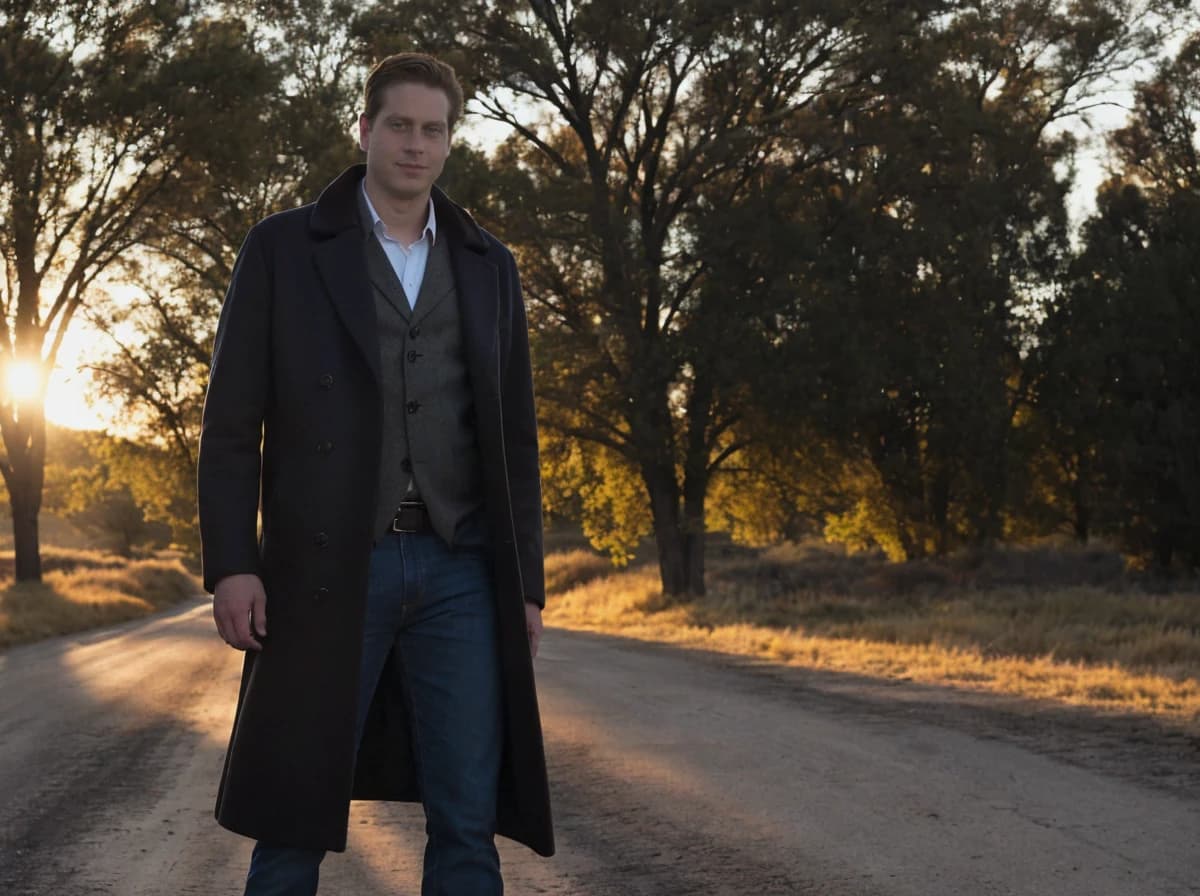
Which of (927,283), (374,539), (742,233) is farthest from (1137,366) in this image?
(374,539)

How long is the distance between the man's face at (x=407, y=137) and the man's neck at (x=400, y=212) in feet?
0.06

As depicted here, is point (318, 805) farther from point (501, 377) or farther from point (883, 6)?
point (883, 6)

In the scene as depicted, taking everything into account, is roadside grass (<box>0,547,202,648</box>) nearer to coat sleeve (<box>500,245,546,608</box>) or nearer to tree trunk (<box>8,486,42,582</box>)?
tree trunk (<box>8,486,42,582</box>)

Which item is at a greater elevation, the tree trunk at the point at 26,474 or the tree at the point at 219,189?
the tree at the point at 219,189

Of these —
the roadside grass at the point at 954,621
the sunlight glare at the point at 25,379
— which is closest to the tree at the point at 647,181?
the roadside grass at the point at 954,621

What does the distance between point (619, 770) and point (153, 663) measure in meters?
8.45

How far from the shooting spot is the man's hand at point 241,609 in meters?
2.85

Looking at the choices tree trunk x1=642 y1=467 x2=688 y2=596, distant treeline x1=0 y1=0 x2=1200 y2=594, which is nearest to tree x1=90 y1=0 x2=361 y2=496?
distant treeline x1=0 y1=0 x2=1200 y2=594

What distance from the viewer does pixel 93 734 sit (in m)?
8.43

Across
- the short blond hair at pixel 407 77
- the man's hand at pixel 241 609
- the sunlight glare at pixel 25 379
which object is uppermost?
the sunlight glare at pixel 25 379

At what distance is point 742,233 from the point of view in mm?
24188

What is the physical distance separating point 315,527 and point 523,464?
522mm

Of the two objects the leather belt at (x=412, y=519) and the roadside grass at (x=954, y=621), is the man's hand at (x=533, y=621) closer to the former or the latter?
the leather belt at (x=412, y=519)

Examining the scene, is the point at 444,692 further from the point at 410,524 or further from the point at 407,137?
the point at 407,137
